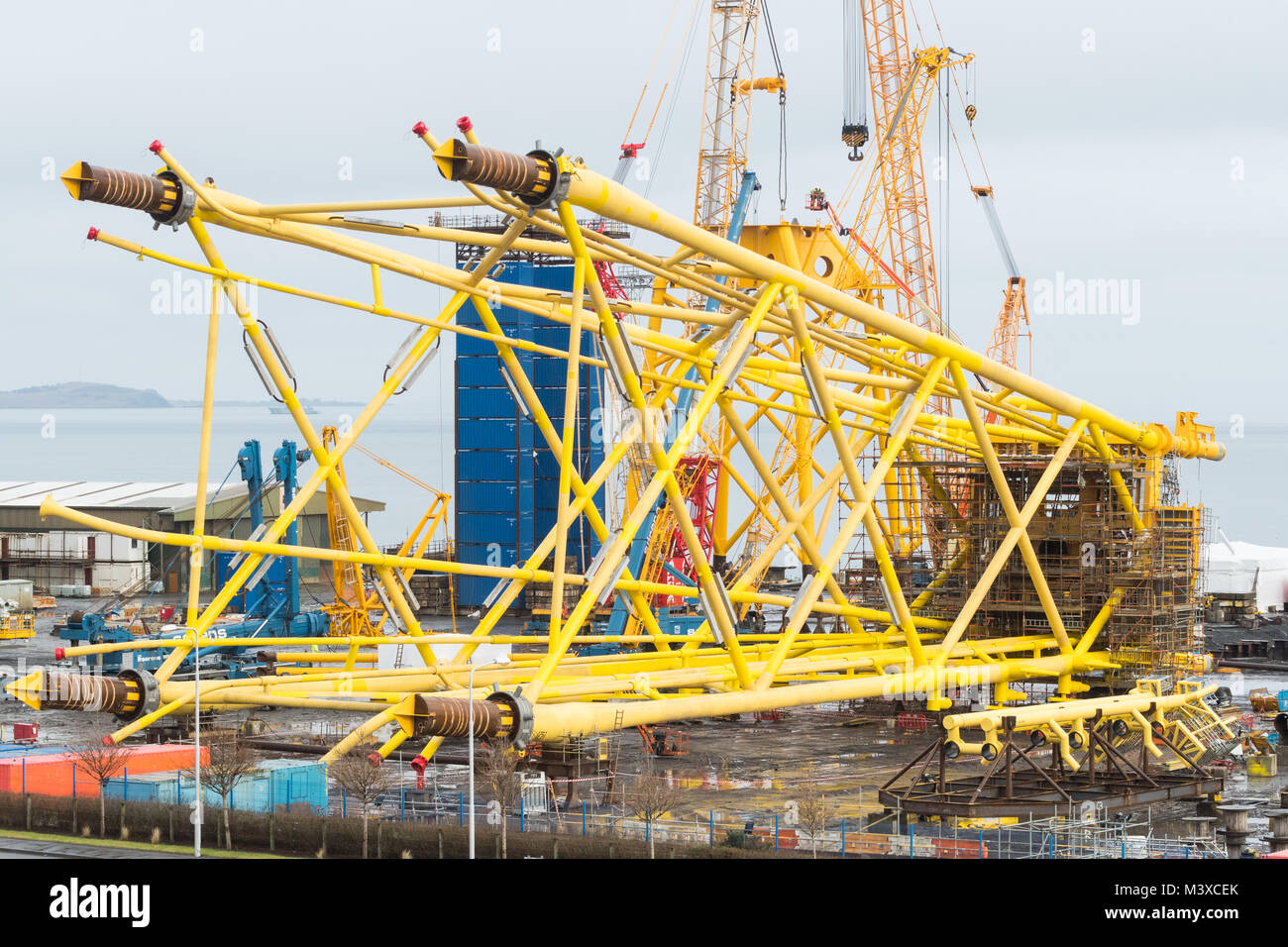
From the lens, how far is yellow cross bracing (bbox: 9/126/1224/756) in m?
35.0

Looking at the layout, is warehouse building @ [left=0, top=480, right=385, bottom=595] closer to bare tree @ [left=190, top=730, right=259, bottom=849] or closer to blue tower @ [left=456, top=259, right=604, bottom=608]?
blue tower @ [left=456, top=259, right=604, bottom=608]

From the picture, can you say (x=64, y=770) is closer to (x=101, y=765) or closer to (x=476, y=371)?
(x=101, y=765)

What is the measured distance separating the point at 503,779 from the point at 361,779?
193 inches

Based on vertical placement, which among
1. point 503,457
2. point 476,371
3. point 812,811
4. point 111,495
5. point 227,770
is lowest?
point 812,811

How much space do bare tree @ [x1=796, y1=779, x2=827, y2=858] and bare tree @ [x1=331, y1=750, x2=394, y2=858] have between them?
449 inches

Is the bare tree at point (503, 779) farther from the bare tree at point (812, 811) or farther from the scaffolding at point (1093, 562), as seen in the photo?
the scaffolding at point (1093, 562)

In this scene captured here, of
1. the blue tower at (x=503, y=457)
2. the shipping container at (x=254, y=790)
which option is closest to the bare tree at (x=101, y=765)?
the shipping container at (x=254, y=790)

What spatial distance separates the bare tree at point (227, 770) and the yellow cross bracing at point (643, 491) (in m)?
8.24

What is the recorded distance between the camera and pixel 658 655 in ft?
162

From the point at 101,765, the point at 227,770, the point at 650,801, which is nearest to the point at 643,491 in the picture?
the point at 650,801

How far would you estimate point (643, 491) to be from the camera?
4656cm
